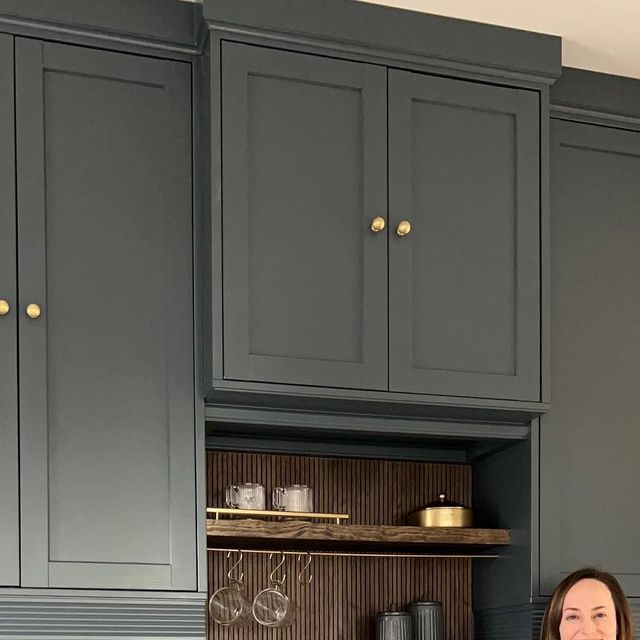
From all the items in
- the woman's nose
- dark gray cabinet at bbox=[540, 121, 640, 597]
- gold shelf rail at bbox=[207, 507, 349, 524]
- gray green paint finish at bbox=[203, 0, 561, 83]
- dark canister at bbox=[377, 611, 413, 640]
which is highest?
gray green paint finish at bbox=[203, 0, 561, 83]

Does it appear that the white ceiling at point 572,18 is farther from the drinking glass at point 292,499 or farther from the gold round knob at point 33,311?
the drinking glass at point 292,499

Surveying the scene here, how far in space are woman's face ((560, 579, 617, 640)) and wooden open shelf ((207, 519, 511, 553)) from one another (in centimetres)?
24

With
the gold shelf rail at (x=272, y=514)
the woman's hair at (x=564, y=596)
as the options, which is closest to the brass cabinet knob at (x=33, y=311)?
the gold shelf rail at (x=272, y=514)

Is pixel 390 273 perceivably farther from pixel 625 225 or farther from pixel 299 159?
pixel 625 225

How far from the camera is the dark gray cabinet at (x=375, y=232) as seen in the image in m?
2.71

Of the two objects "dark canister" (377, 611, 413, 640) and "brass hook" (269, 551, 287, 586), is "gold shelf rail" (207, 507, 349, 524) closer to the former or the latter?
"brass hook" (269, 551, 287, 586)

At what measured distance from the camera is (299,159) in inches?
110

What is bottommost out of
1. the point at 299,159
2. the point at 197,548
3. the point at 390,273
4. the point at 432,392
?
the point at 197,548

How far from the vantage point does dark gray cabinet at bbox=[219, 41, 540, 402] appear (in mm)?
2713

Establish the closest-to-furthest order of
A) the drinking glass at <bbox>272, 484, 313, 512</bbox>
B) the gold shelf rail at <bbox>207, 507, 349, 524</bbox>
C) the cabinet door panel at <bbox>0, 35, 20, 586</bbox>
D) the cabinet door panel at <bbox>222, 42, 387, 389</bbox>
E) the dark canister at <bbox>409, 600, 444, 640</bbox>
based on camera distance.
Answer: the cabinet door panel at <bbox>0, 35, 20, 586</bbox> → the cabinet door panel at <bbox>222, 42, 387, 389</bbox> → the gold shelf rail at <bbox>207, 507, 349, 524</bbox> → the drinking glass at <bbox>272, 484, 313, 512</bbox> → the dark canister at <bbox>409, 600, 444, 640</bbox>

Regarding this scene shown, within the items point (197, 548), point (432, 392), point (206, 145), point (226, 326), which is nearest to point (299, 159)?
point (206, 145)

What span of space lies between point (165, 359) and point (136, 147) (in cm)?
47

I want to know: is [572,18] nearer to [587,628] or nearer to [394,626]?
[587,628]

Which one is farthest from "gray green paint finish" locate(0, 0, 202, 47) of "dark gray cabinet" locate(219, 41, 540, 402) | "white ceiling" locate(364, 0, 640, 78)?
"white ceiling" locate(364, 0, 640, 78)
